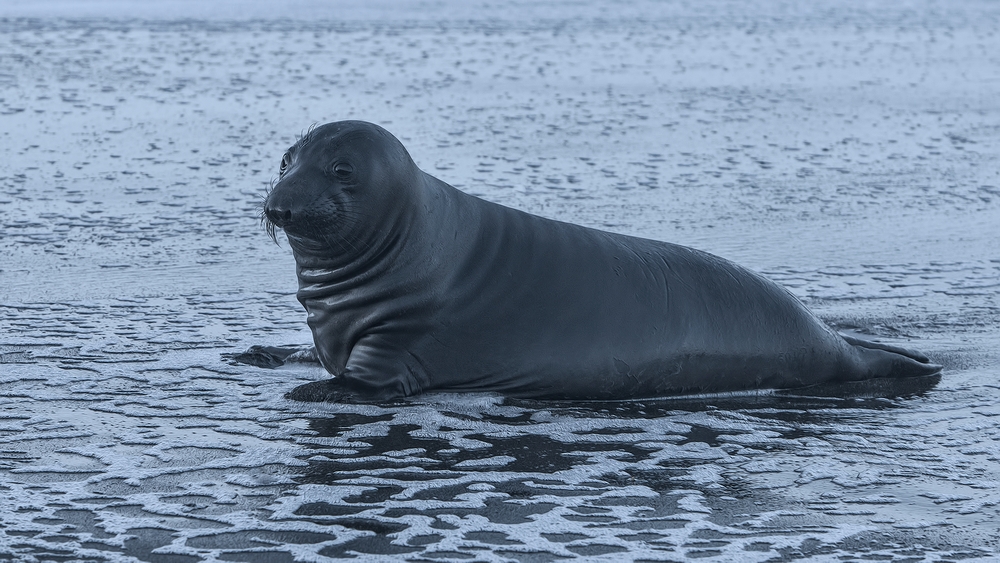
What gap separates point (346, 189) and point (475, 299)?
0.61 meters

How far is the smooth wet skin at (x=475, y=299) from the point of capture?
187 inches

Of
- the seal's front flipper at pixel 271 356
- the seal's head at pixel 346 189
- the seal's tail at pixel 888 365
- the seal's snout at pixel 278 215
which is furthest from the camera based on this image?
the seal's tail at pixel 888 365

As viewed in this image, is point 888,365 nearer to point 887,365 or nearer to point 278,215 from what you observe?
point 887,365

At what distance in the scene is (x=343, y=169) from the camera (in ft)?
15.5

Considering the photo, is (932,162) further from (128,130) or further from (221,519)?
(221,519)

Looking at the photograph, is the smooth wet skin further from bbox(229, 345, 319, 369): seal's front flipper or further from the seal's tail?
the seal's tail

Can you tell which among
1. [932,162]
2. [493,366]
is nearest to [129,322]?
[493,366]

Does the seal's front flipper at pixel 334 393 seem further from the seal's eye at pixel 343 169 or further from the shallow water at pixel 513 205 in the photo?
the seal's eye at pixel 343 169

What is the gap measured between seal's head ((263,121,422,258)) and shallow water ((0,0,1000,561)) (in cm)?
61

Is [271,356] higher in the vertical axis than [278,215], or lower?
lower

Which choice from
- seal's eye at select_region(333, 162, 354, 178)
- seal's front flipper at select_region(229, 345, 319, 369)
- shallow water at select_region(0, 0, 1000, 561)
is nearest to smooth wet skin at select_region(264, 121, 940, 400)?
seal's eye at select_region(333, 162, 354, 178)

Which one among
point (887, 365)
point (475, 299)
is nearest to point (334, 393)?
point (475, 299)

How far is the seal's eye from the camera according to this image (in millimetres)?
4738

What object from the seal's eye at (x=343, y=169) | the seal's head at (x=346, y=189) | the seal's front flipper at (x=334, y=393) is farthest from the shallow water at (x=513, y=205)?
the seal's eye at (x=343, y=169)
